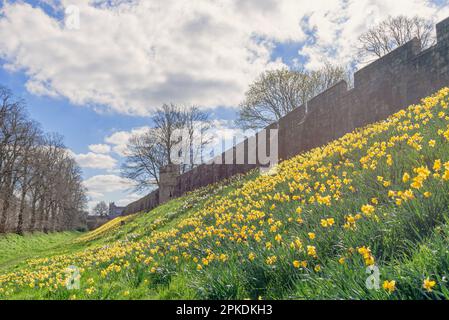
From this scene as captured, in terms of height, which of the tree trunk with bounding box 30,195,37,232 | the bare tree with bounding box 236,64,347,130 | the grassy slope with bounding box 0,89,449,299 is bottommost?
the grassy slope with bounding box 0,89,449,299

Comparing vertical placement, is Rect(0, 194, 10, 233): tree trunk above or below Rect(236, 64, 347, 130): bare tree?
below

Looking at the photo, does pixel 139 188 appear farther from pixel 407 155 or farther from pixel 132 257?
pixel 407 155

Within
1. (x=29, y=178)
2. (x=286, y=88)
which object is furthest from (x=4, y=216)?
(x=286, y=88)

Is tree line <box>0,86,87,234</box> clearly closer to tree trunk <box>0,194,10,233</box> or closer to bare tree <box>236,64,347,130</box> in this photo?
tree trunk <box>0,194,10,233</box>

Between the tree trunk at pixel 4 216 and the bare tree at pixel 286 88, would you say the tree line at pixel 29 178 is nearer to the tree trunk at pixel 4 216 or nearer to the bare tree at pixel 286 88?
the tree trunk at pixel 4 216

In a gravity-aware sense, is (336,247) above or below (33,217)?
below

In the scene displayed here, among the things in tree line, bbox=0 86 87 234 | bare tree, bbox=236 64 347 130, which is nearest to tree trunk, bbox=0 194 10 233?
tree line, bbox=0 86 87 234

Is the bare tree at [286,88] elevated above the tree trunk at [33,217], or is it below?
above

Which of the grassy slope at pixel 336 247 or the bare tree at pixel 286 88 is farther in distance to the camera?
the bare tree at pixel 286 88

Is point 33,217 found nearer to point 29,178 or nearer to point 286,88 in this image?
point 29,178

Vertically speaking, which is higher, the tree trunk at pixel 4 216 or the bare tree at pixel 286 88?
the bare tree at pixel 286 88

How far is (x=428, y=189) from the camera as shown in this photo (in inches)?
120

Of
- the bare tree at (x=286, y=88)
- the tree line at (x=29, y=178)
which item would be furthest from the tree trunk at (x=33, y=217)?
the bare tree at (x=286, y=88)

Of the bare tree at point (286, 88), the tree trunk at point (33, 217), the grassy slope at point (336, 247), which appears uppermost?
the bare tree at point (286, 88)
